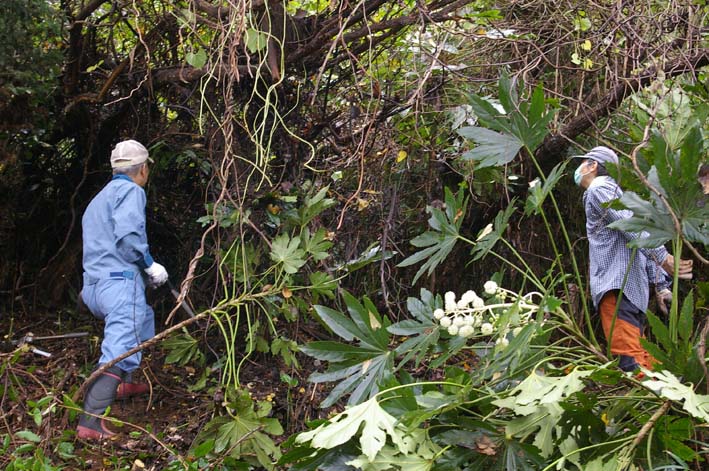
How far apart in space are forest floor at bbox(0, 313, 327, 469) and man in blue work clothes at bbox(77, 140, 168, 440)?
0.16 m

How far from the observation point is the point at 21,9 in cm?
427

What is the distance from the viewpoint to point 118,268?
4215mm

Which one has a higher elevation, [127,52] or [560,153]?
[127,52]

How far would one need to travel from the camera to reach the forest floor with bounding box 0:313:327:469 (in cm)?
359

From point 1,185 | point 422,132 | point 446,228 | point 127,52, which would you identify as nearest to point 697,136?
point 446,228

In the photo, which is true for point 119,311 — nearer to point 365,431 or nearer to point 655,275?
point 365,431

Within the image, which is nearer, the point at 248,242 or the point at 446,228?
the point at 446,228

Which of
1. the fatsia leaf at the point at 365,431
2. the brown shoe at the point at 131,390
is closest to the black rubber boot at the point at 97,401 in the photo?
the brown shoe at the point at 131,390

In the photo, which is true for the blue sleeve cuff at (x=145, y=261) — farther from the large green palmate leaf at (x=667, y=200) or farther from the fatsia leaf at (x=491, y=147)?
the large green palmate leaf at (x=667, y=200)

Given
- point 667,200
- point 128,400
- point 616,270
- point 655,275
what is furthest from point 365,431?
point 128,400

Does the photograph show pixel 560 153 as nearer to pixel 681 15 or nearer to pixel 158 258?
pixel 681 15

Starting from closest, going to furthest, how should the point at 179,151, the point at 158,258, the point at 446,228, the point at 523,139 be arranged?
the point at 523,139 → the point at 446,228 → the point at 179,151 → the point at 158,258

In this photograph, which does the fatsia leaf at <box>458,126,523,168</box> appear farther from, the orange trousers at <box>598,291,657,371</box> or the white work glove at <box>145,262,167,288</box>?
the white work glove at <box>145,262,167,288</box>

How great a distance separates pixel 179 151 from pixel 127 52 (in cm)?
76
